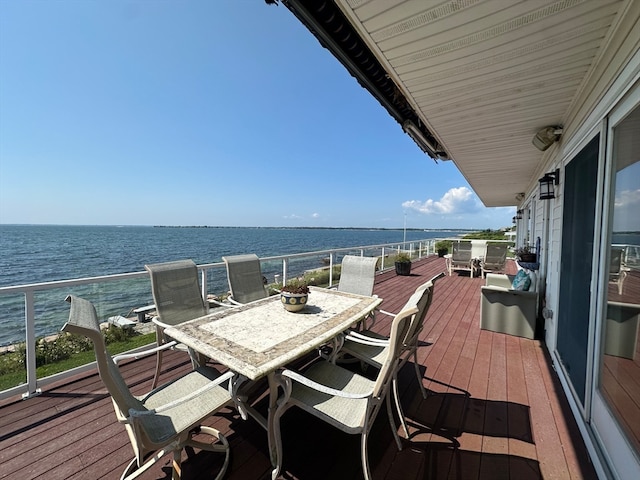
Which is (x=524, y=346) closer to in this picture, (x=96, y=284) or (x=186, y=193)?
(x=96, y=284)

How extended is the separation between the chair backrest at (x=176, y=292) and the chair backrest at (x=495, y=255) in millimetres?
7520

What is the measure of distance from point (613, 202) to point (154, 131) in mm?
13897

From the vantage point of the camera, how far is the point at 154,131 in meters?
11.3

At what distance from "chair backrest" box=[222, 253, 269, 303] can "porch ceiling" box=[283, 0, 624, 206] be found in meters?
2.31

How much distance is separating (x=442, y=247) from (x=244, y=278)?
462 inches

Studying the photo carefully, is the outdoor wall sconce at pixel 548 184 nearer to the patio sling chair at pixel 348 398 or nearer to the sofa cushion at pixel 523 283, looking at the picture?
the sofa cushion at pixel 523 283

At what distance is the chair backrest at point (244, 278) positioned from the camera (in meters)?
3.08

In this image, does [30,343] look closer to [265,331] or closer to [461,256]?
[265,331]

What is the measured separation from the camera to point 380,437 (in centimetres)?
182

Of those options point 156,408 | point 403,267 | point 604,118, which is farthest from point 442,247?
point 156,408

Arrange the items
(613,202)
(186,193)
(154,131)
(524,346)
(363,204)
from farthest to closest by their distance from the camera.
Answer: (186,193) → (363,204) → (154,131) → (524,346) → (613,202)

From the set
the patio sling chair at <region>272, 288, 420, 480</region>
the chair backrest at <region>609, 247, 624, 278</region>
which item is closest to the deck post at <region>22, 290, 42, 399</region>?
the patio sling chair at <region>272, 288, 420, 480</region>

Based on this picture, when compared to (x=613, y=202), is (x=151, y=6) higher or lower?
higher

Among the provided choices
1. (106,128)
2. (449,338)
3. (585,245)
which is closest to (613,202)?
(585,245)
